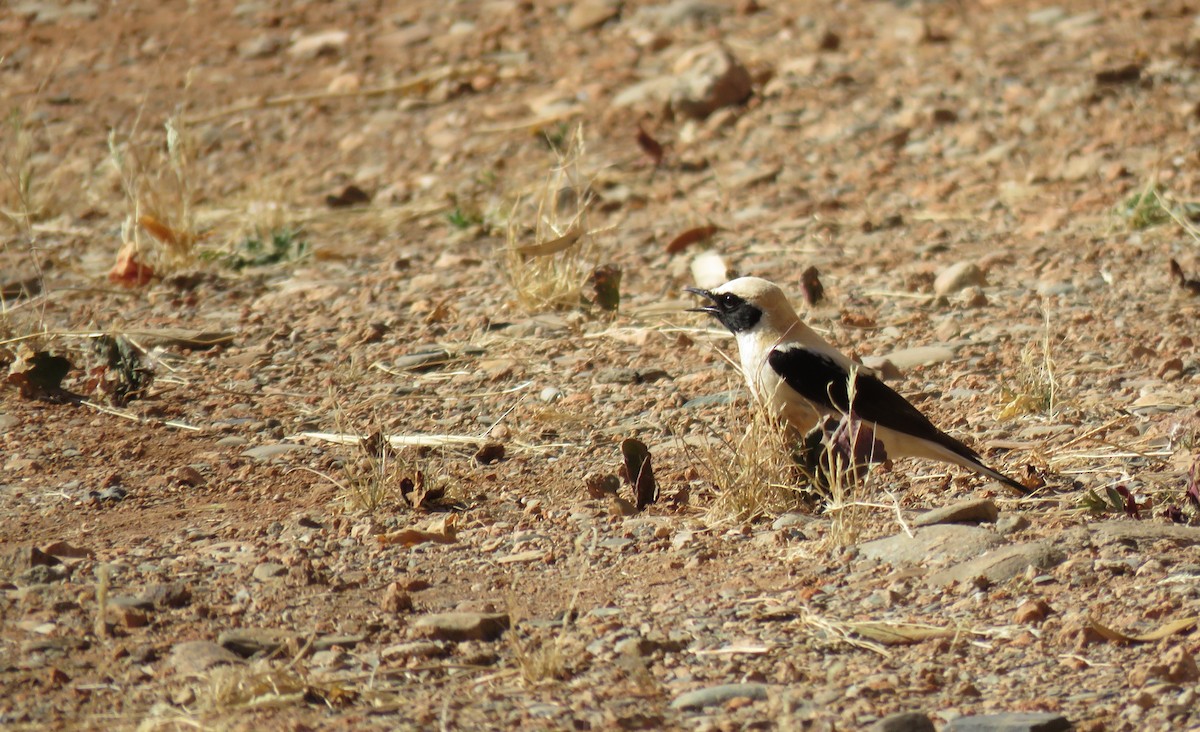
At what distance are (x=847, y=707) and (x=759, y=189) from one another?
5188 mm

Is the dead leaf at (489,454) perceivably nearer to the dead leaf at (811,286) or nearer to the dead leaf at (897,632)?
the dead leaf at (897,632)

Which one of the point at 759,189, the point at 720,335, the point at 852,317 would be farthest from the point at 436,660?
the point at 759,189

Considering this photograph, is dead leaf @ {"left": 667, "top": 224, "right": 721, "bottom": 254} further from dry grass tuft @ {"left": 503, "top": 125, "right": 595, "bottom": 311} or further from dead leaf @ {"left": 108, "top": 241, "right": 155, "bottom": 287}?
dead leaf @ {"left": 108, "top": 241, "right": 155, "bottom": 287}

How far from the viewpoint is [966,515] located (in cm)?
424

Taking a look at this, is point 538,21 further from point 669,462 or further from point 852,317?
point 669,462

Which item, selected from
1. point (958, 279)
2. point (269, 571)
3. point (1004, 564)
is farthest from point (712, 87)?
point (269, 571)

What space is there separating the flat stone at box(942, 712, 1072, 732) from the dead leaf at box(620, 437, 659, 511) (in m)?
1.53

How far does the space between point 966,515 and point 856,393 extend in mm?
493

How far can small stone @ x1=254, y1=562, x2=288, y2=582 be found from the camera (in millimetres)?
3932

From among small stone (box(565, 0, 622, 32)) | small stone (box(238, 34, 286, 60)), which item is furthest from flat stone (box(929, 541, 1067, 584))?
small stone (box(238, 34, 286, 60))

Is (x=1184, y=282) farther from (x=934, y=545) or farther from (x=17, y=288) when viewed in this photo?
(x=17, y=288)

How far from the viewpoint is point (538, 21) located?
10516 millimetres

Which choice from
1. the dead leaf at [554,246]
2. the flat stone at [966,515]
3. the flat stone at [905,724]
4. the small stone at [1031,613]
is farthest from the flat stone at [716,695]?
the dead leaf at [554,246]

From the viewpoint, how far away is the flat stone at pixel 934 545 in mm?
3984
